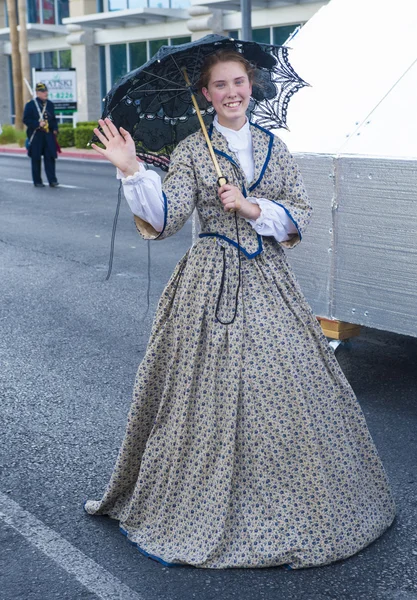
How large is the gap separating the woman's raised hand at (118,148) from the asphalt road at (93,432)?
1365mm

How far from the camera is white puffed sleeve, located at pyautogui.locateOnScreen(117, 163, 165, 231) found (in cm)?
313

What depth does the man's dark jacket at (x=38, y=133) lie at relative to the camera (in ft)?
51.5

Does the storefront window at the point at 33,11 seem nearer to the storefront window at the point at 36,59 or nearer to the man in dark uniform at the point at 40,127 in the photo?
the storefront window at the point at 36,59

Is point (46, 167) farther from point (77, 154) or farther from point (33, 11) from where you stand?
point (33, 11)

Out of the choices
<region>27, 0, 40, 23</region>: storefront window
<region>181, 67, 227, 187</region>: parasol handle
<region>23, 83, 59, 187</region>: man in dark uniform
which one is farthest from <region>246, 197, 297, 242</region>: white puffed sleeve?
<region>27, 0, 40, 23</region>: storefront window

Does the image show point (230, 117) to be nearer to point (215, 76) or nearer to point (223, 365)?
point (215, 76)

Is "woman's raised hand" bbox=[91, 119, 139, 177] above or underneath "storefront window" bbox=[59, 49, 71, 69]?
underneath

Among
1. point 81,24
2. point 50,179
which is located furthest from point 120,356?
point 81,24

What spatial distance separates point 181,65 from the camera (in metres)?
3.35

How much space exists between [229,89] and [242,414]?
114cm

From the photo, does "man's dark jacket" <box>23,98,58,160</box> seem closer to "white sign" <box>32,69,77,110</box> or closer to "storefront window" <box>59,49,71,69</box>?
"white sign" <box>32,69,77,110</box>

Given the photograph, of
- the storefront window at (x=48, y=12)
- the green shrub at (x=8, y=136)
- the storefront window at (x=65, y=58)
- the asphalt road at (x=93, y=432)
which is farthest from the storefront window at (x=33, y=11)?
the asphalt road at (x=93, y=432)

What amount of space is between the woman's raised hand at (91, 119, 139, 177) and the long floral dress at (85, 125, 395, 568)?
0.17 meters

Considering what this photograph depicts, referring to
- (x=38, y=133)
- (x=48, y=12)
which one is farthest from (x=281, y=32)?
(x=48, y=12)
